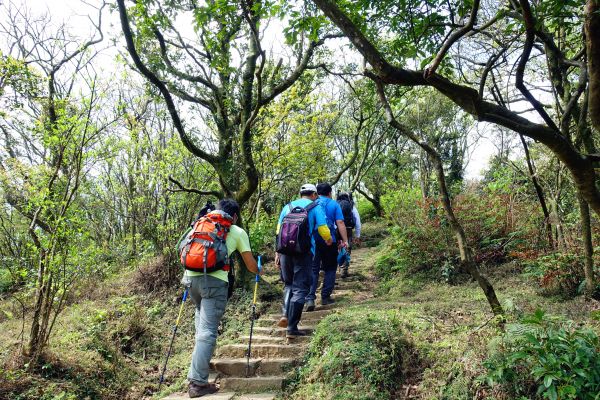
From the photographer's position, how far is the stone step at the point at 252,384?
5.20 metres

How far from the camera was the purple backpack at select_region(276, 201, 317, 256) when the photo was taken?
6.11 metres

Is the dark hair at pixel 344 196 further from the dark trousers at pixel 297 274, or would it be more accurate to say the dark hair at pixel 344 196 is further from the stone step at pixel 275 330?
the stone step at pixel 275 330

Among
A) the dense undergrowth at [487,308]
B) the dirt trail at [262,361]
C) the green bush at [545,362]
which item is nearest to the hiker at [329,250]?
the dirt trail at [262,361]

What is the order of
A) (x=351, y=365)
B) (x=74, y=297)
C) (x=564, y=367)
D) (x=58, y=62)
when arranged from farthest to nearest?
(x=58, y=62), (x=74, y=297), (x=351, y=365), (x=564, y=367)

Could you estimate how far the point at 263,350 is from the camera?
598 centimetres

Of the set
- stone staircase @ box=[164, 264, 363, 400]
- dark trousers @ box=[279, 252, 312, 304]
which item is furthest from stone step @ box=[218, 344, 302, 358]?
dark trousers @ box=[279, 252, 312, 304]

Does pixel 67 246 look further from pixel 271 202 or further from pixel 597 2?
pixel 271 202

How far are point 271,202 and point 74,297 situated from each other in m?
8.27

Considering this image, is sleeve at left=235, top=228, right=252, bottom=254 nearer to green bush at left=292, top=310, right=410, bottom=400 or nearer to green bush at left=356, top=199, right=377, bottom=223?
green bush at left=292, top=310, right=410, bottom=400

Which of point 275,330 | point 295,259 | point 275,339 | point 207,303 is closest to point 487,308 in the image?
point 295,259

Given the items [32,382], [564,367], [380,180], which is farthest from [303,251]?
[380,180]

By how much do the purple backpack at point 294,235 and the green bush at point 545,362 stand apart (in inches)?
116

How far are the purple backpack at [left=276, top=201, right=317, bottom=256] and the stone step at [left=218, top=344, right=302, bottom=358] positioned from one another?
1357mm

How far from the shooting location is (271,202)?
1656 centimetres
